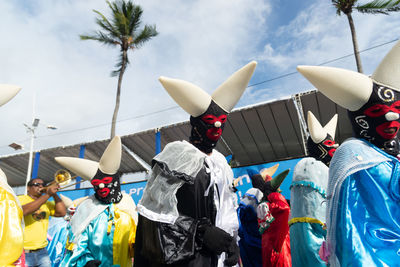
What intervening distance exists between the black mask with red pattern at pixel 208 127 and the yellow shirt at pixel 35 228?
133 inches

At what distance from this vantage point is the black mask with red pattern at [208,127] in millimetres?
2521

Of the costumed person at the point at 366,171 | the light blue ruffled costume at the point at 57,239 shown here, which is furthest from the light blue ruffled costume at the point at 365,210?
the light blue ruffled costume at the point at 57,239

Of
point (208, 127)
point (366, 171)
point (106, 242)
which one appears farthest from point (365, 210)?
point (106, 242)

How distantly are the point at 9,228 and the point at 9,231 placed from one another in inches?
0.7

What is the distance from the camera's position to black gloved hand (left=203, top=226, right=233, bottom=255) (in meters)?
2.00

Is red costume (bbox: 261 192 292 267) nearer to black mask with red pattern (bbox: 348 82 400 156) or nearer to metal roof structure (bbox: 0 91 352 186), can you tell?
black mask with red pattern (bbox: 348 82 400 156)

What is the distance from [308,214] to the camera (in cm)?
322

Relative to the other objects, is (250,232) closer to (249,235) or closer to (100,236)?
(249,235)

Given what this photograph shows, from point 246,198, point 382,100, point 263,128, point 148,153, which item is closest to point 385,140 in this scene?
point 382,100

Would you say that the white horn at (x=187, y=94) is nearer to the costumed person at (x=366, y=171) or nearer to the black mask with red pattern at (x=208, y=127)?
the black mask with red pattern at (x=208, y=127)

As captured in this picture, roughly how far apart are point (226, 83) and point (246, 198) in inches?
94.1

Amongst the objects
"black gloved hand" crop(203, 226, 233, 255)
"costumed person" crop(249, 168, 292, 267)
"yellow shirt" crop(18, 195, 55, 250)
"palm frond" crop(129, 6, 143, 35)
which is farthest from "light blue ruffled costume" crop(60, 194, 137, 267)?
"palm frond" crop(129, 6, 143, 35)

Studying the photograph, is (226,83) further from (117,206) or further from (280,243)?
(117,206)

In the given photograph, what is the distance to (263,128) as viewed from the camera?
12.2m
